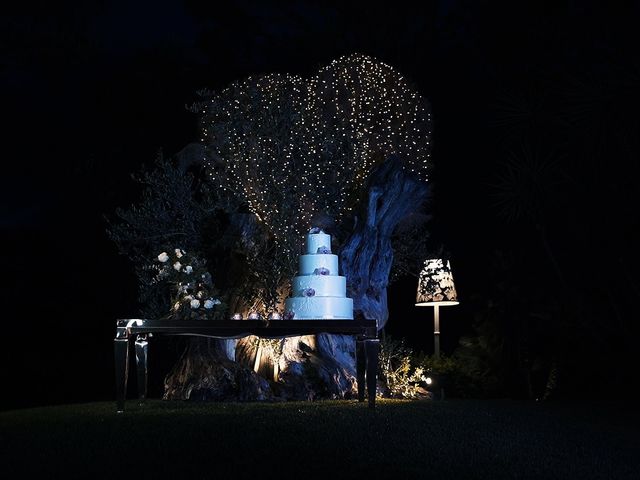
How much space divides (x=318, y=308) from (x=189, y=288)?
148 cm

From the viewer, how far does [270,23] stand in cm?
1692

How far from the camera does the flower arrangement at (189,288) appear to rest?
30.1ft

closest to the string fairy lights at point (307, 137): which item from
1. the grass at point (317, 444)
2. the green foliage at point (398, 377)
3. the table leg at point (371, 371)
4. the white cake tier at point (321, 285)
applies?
the green foliage at point (398, 377)

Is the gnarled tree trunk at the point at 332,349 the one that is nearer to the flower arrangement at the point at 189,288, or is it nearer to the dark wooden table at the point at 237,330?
the flower arrangement at the point at 189,288

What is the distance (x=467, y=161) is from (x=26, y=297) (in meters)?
8.06

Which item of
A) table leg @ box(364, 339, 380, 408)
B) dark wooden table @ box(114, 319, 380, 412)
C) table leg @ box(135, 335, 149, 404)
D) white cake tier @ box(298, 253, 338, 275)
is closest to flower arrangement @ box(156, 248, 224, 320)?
table leg @ box(135, 335, 149, 404)

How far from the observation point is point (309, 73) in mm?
15711

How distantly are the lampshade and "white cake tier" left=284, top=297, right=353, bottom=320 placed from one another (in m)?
4.36

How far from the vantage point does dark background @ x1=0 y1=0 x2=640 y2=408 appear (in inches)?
506

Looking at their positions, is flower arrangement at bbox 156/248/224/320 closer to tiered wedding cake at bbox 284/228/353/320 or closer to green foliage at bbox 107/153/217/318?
tiered wedding cake at bbox 284/228/353/320

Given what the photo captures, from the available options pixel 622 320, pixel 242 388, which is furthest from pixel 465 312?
pixel 242 388

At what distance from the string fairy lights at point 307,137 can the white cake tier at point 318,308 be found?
2.77 metres

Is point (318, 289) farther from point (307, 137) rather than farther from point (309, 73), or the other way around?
point (309, 73)

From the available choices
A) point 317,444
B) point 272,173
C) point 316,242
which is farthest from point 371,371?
point 272,173
